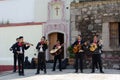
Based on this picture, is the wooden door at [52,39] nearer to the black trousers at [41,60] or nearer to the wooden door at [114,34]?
the wooden door at [114,34]

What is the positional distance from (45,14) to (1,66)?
4333 mm

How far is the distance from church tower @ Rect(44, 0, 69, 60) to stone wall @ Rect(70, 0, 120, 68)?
0.64 meters

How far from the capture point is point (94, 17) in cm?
1953

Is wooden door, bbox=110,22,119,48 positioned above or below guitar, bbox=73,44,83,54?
above

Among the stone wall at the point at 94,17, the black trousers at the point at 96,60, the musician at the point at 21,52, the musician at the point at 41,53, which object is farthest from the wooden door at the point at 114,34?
the musician at the point at 21,52

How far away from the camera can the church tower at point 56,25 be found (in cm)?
2081

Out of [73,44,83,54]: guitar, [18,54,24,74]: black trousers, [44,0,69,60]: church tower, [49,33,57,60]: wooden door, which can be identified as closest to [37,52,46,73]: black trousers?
[18,54,24,74]: black trousers

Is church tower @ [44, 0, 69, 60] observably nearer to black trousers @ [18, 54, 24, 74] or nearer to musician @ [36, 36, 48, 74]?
musician @ [36, 36, 48, 74]

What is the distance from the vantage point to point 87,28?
19.7 metres

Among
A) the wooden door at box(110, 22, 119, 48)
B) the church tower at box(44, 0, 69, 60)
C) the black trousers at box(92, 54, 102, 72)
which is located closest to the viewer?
the black trousers at box(92, 54, 102, 72)

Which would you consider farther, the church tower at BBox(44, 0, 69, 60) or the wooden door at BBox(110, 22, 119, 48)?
the church tower at BBox(44, 0, 69, 60)

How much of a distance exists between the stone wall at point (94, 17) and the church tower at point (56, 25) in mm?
641

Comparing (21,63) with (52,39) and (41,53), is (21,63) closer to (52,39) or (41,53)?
(41,53)

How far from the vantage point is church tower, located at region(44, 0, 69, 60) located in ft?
68.3
